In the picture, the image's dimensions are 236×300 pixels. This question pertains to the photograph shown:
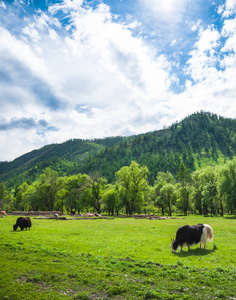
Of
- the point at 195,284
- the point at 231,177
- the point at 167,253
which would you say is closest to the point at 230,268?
the point at 195,284

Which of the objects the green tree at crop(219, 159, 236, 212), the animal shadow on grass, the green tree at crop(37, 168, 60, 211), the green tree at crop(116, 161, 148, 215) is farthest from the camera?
the green tree at crop(37, 168, 60, 211)

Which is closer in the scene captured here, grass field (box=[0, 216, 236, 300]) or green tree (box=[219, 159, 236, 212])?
grass field (box=[0, 216, 236, 300])

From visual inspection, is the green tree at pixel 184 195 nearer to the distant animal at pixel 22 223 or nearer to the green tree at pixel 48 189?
the green tree at pixel 48 189

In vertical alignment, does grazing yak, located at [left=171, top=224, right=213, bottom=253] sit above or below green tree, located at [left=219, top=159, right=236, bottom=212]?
below

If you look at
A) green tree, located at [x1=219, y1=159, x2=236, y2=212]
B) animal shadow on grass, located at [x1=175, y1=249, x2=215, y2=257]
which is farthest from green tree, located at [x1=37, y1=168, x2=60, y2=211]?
animal shadow on grass, located at [x1=175, y1=249, x2=215, y2=257]

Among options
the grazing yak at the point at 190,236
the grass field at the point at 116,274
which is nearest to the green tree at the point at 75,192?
the grass field at the point at 116,274

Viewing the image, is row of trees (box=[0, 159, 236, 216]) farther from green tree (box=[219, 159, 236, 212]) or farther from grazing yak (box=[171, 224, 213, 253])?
grazing yak (box=[171, 224, 213, 253])

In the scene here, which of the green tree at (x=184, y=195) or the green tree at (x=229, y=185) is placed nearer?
the green tree at (x=229, y=185)

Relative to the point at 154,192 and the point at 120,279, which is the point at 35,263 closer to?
the point at 120,279

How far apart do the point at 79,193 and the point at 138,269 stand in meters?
80.1

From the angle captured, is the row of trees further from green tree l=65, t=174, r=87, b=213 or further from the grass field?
the grass field

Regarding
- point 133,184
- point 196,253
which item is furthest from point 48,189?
point 196,253

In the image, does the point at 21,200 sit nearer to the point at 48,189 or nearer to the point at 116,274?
the point at 48,189

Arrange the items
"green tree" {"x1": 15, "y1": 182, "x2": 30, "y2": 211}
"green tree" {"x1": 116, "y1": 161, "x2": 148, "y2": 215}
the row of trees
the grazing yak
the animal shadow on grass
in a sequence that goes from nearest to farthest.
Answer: the animal shadow on grass
the grazing yak
the row of trees
"green tree" {"x1": 116, "y1": 161, "x2": 148, "y2": 215}
"green tree" {"x1": 15, "y1": 182, "x2": 30, "y2": 211}
